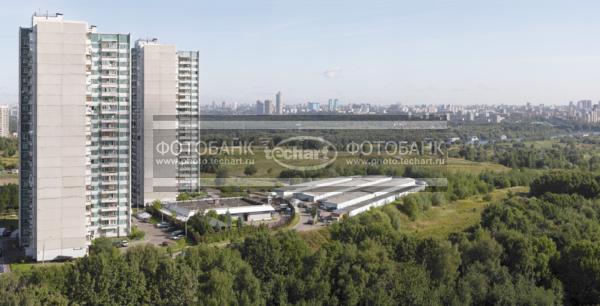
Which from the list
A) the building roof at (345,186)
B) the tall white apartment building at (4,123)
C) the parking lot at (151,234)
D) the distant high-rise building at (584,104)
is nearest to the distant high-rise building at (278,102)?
the tall white apartment building at (4,123)

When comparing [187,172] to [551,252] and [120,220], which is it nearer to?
[120,220]

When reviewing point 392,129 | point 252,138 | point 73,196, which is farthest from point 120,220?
point 392,129

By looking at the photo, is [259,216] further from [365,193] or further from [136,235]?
[365,193]

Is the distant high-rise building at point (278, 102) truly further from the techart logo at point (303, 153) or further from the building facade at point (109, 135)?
the building facade at point (109, 135)

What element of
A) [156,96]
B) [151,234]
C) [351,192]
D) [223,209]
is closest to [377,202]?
[351,192]

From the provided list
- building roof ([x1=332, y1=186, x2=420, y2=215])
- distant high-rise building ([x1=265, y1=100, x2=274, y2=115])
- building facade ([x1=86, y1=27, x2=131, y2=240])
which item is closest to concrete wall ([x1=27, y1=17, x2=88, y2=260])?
building facade ([x1=86, y1=27, x2=131, y2=240])

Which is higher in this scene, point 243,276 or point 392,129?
point 392,129
